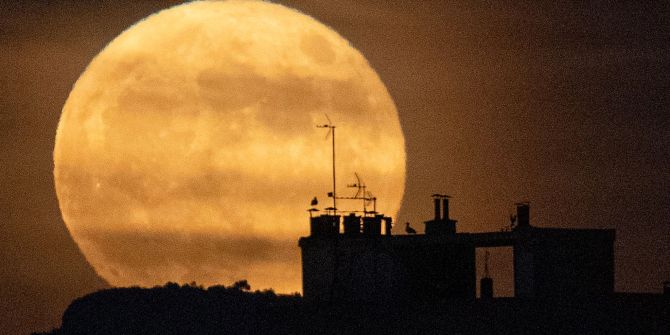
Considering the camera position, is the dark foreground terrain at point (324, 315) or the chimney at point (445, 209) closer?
the dark foreground terrain at point (324, 315)

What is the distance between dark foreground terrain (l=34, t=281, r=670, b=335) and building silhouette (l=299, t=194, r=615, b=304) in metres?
1.63

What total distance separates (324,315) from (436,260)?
6100mm

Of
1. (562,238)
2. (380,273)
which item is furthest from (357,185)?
(562,238)

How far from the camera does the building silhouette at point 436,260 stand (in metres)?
72.6

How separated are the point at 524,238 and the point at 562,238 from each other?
1.43 meters

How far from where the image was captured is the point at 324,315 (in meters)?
72.1

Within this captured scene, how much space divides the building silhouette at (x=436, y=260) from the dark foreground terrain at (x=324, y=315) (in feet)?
5.34

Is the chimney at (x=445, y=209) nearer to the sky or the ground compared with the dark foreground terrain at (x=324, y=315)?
nearer to the sky

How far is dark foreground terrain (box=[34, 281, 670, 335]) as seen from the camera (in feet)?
219

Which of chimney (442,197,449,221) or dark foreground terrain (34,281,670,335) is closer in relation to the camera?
dark foreground terrain (34,281,670,335)

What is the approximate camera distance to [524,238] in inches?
2859

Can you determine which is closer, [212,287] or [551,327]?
[551,327]

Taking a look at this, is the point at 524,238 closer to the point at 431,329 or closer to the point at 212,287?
the point at 431,329

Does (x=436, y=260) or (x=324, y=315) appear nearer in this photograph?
(x=324, y=315)
